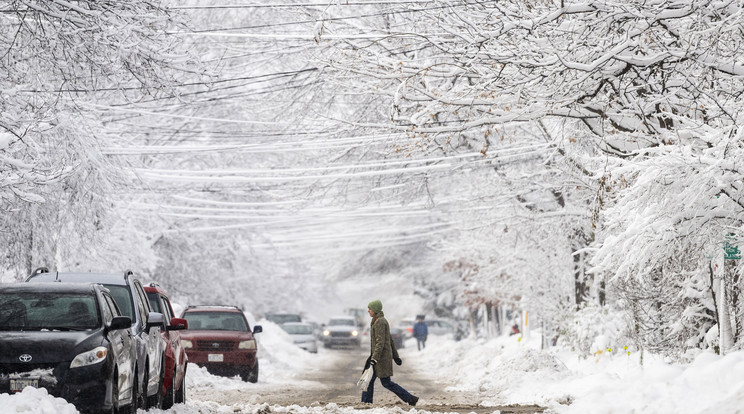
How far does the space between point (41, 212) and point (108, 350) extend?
7.46m

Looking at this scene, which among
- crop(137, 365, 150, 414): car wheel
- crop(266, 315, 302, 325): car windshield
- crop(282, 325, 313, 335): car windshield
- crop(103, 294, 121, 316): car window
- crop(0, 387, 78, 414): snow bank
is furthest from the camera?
crop(266, 315, 302, 325): car windshield

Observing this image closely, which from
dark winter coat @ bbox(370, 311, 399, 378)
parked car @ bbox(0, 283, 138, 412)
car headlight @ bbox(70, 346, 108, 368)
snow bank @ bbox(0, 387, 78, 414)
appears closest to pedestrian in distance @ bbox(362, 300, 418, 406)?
dark winter coat @ bbox(370, 311, 399, 378)

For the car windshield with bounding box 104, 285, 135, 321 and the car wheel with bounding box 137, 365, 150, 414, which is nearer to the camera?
the car wheel with bounding box 137, 365, 150, 414

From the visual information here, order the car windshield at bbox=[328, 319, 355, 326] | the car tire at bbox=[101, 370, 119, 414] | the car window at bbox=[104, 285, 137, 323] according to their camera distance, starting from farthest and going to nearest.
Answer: the car windshield at bbox=[328, 319, 355, 326], the car window at bbox=[104, 285, 137, 323], the car tire at bbox=[101, 370, 119, 414]

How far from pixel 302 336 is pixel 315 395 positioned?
83.4 feet

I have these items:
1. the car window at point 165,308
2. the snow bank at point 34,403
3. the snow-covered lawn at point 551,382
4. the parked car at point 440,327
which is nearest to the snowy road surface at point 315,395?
the snow-covered lawn at point 551,382

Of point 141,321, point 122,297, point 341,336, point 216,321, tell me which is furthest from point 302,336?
point 141,321

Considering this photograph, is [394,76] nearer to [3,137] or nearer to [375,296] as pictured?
[3,137]

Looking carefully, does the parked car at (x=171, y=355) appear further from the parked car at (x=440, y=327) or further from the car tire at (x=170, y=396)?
the parked car at (x=440, y=327)

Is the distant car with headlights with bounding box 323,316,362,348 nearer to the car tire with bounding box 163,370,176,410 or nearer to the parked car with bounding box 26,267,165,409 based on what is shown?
the car tire with bounding box 163,370,176,410

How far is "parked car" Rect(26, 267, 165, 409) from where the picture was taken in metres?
12.0

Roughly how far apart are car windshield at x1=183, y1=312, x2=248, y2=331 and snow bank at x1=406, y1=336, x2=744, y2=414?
515 cm

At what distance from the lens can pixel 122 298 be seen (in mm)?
13031

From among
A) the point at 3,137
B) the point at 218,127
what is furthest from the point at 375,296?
the point at 3,137
